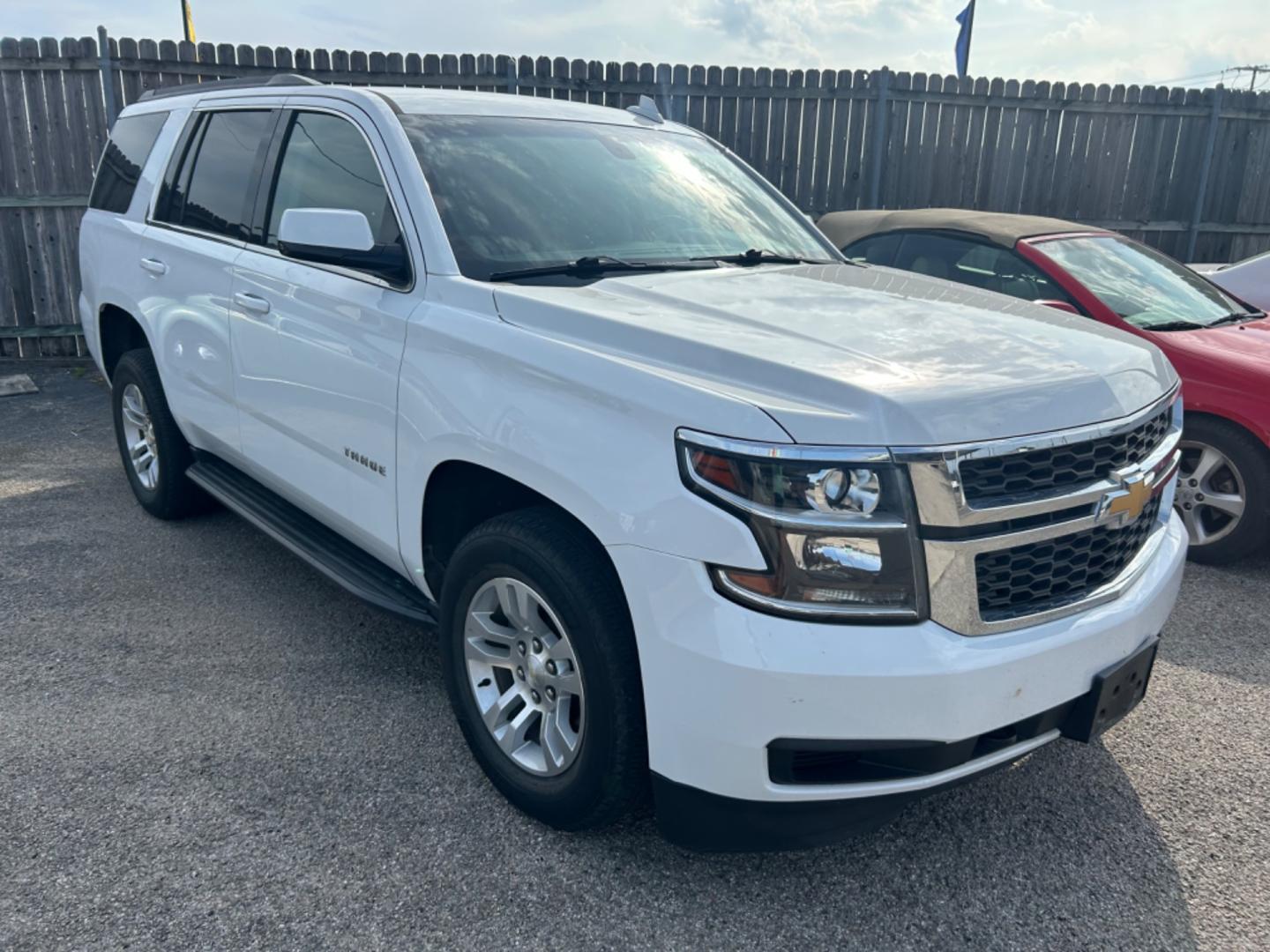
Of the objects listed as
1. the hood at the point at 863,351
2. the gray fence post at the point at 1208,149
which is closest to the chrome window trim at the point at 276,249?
the hood at the point at 863,351

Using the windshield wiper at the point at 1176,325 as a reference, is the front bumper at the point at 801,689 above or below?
below

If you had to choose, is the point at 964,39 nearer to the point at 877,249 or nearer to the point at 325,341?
the point at 877,249

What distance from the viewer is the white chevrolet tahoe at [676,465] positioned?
2.16m

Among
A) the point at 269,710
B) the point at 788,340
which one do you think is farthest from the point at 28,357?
the point at 788,340

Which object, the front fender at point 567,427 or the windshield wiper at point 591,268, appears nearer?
the front fender at point 567,427

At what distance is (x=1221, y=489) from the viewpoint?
196 inches

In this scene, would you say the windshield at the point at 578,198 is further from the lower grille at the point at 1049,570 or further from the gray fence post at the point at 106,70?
the gray fence post at the point at 106,70

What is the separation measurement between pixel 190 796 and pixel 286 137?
2383 mm

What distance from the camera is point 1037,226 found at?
236 inches

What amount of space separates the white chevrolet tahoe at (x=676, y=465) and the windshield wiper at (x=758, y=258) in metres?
0.02

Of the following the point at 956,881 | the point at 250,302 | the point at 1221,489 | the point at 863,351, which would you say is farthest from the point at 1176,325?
the point at 250,302

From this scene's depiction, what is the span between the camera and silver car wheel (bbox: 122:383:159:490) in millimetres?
5160

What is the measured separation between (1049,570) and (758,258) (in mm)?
1669

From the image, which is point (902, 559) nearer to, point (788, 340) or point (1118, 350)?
point (788, 340)
